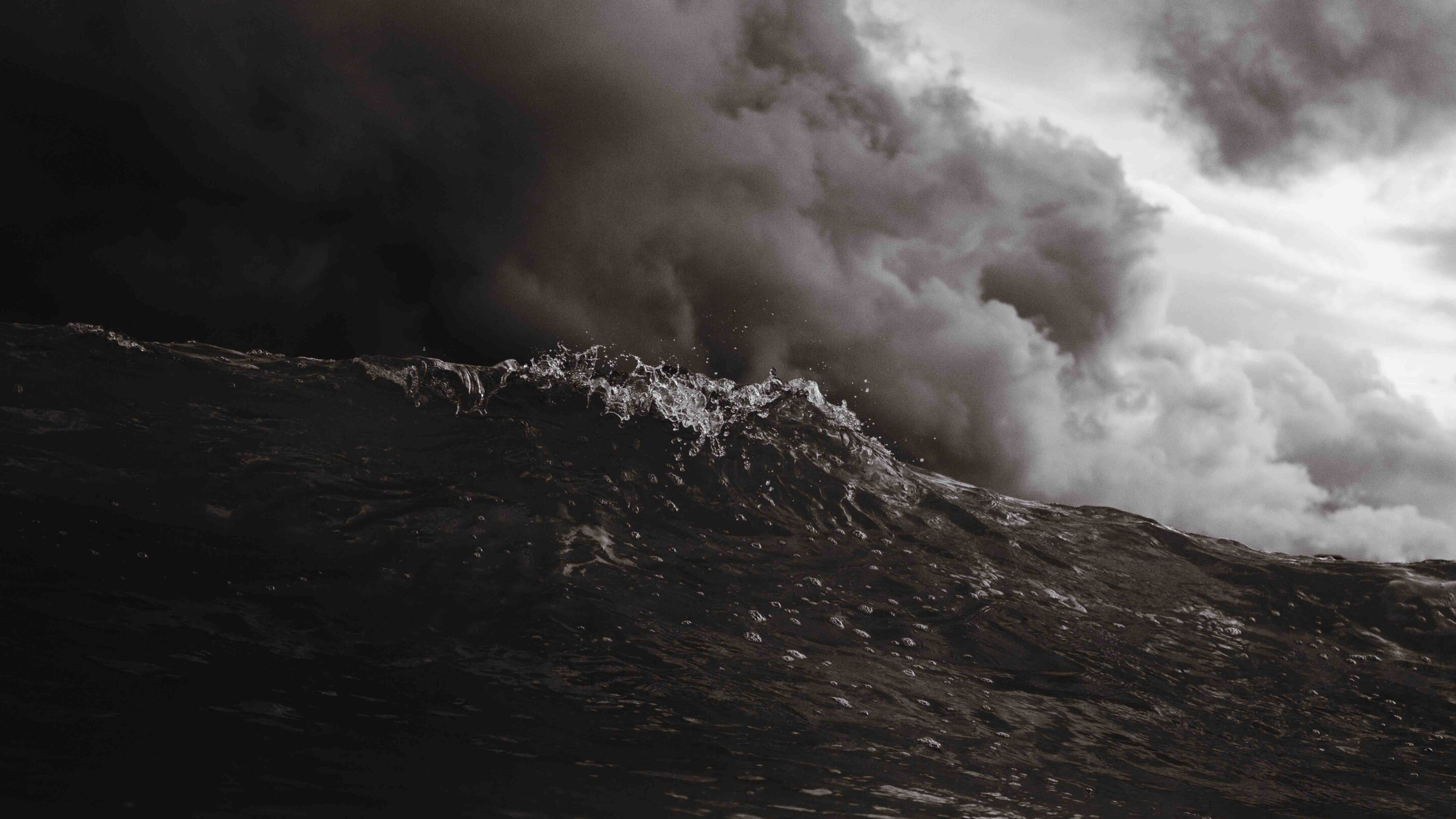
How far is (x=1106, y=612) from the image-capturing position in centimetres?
1042

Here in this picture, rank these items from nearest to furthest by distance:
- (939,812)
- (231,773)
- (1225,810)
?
1. (231,773)
2. (939,812)
3. (1225,810)

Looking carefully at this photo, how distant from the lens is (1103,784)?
662cm

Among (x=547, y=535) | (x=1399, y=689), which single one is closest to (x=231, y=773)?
(x=547, y=535)

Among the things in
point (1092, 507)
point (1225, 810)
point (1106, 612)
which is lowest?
point (1225, 810)

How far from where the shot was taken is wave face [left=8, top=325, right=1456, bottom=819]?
504 centimetres

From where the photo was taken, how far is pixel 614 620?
26.1ft

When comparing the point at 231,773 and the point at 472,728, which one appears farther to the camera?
the point at 472,728

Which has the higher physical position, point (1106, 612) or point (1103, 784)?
point (1106, 612)

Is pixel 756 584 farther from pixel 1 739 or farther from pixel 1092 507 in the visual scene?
pixel 1092 507

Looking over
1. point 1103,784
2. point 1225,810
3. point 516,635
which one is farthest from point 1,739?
point 1225,810

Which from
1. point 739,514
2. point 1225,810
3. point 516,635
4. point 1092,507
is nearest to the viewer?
point 1225,810

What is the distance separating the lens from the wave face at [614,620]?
16.5 ft

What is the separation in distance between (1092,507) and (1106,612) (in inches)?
181

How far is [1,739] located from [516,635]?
3615 mm
